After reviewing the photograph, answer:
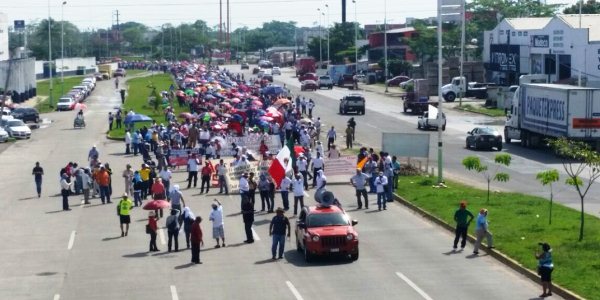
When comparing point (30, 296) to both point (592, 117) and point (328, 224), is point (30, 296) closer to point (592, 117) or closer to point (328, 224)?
point (328, 224)

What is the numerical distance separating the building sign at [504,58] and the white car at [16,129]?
155 feet

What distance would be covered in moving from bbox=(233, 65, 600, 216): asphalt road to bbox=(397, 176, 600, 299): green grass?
6.93 feet

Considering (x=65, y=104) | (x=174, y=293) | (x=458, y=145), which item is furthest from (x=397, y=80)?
(x=174, y=293)

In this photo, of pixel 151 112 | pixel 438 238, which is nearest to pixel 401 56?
pixel 151 112

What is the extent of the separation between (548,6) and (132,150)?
8987cm

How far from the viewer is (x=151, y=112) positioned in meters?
87.2

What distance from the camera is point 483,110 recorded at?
8800 centimetres

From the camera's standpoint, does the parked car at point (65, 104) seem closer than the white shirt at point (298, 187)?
No

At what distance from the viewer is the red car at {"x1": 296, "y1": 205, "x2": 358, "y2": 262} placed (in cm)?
2862

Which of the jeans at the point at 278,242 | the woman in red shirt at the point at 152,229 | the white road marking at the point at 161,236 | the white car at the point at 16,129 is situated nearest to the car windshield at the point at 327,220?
the jeans at the point at 278,242

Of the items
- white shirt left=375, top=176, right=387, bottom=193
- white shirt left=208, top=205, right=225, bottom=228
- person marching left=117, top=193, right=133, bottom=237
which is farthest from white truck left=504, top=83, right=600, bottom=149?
white shirt left=208, top=205, right=225, bottom=228

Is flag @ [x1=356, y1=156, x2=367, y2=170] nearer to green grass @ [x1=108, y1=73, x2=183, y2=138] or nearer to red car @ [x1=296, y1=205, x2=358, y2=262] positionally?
red car @ [x1=296, y1=205, x2=358, y2=262]

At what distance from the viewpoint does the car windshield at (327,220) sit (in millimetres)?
29375

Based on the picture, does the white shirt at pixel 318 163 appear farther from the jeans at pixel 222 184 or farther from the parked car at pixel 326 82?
the parked car at pixel 326 82
